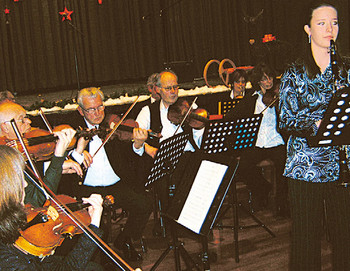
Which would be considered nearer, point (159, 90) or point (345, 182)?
point (345, 182)

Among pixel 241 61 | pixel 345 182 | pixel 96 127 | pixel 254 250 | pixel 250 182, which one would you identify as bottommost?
pixel 254 250

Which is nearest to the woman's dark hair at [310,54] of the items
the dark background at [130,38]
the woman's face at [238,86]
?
the woman's face at [238,86]

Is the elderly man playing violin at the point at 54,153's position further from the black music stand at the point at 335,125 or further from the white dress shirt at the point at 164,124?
the black music stand at the point at 335,125

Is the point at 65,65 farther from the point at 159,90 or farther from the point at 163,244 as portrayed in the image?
the point at 163,244

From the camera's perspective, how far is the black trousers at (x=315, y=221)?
2.04 metres

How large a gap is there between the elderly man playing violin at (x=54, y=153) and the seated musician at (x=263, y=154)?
1.83 m

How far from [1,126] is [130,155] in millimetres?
1116

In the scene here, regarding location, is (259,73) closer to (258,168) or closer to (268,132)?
(268,132)

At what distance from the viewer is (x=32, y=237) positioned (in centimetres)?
183

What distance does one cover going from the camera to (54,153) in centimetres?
261

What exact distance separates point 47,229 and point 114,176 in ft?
5.22

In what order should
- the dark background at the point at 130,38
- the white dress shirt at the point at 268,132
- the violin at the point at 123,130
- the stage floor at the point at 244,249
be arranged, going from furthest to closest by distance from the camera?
the dark background at the point at 130,38
the white dress shirt at the point at 268,132
the violin at the point at 123,130
the stage floor at the point at 244,249

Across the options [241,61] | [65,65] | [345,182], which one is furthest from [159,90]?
[241,61]

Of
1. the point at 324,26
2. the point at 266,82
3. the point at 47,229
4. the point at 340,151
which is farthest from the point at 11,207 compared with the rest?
the point at 266,82
